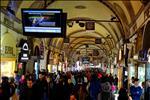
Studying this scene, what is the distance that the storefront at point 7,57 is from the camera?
14155 mm

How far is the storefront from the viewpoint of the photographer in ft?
46.4

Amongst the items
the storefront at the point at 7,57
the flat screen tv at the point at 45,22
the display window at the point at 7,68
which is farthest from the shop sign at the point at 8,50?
the flat screen tv at the point at 45,22

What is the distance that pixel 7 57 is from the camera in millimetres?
14875

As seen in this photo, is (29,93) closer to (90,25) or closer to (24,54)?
(24,54)

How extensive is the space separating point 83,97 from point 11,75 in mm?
3617

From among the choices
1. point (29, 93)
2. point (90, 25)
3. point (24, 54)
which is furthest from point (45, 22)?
point (90, 25)

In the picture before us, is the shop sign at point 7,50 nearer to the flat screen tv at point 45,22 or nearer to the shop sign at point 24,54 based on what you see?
the shop sign at point 24,54

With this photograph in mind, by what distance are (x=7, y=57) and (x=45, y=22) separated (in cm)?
295

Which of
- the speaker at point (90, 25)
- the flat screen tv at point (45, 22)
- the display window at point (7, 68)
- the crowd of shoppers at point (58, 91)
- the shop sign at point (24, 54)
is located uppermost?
the speaker at point (90, 25)

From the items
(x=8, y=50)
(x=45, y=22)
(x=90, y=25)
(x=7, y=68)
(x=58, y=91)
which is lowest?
(x=58, y=91)

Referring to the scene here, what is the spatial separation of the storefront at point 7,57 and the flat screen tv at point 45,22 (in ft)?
6.60

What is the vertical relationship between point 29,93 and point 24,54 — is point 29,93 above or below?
below

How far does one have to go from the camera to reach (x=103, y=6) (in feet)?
69.7

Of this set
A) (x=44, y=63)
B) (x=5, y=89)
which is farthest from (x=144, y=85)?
(x=44, y=63)
